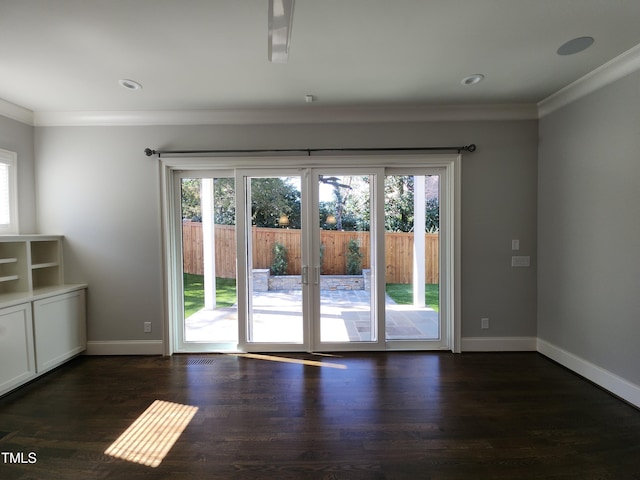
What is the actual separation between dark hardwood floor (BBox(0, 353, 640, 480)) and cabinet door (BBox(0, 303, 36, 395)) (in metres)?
0.14

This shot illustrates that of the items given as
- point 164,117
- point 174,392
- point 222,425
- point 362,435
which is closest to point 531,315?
point 362,435

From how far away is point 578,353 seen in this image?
277 centimetres

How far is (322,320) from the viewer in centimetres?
337

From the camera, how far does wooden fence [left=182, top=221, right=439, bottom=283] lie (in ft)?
10.9

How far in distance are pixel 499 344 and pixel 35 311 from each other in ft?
15.7

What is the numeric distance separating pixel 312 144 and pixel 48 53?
225 cm

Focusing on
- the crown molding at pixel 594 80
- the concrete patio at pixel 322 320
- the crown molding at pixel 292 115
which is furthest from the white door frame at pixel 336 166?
the crown molding at pixel 594 80

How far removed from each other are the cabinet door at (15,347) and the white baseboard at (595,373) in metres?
5.15

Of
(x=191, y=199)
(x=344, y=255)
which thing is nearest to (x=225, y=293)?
(x=191, y=199)

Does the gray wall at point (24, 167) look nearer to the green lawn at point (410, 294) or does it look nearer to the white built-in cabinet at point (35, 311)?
the white built-in cabinet at point (35, 311)

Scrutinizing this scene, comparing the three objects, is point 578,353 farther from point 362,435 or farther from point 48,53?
point 48,53

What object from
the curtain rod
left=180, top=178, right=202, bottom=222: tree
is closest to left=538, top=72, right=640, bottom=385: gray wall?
the curtain rod

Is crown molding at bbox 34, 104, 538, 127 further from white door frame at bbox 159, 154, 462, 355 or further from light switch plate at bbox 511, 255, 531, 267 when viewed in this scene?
light switch plate at bbox 511, 255, 531, 267

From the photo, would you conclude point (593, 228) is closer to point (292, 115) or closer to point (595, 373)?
point (595, 373)
